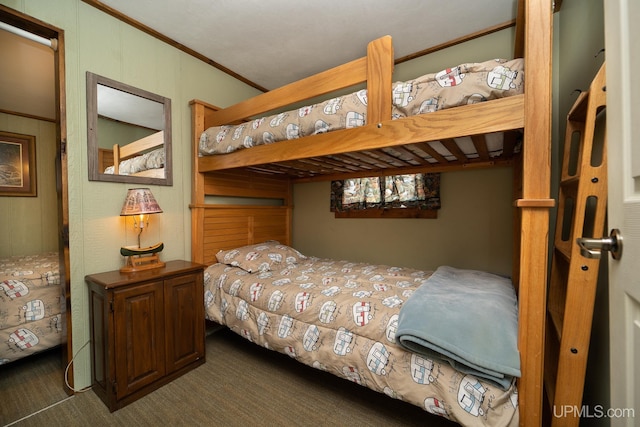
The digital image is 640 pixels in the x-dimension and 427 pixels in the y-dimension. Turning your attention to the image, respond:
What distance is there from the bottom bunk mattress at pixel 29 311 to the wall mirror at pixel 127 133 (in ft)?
3.00

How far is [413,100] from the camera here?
4.40 ft

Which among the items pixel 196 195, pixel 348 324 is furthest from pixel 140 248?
pixel 348 324

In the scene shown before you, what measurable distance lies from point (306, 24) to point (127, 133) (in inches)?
61.7

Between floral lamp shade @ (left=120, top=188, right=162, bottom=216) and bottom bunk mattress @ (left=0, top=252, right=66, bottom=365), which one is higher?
floral lamp shade @ (left=120, top=188, right=162, bottom=216)

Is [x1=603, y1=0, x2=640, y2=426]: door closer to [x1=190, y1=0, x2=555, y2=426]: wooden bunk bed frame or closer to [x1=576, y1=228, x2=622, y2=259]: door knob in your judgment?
[x1=576, y1=228, x2=622, y2=259]: door knob

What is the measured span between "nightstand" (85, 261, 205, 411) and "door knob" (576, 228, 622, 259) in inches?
78.6

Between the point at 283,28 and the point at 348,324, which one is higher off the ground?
the point at 283,28

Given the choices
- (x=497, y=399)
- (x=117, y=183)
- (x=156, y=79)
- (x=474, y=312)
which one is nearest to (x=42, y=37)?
(x=156, y=79)

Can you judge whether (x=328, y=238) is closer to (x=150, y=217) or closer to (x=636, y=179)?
(x=150, y=217)

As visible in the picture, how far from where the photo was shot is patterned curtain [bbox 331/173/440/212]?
2396mm

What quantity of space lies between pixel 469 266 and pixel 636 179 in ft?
6.21

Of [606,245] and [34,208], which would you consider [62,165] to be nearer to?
[34,208]

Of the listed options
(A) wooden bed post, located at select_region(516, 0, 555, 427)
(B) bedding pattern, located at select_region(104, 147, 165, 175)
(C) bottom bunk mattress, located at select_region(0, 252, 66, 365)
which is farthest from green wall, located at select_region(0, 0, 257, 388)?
(A) wooden bed post, located at select_region(516, 0, 555, 427)

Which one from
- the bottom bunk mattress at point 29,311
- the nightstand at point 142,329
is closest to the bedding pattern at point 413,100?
the nightstand at point 142,329
